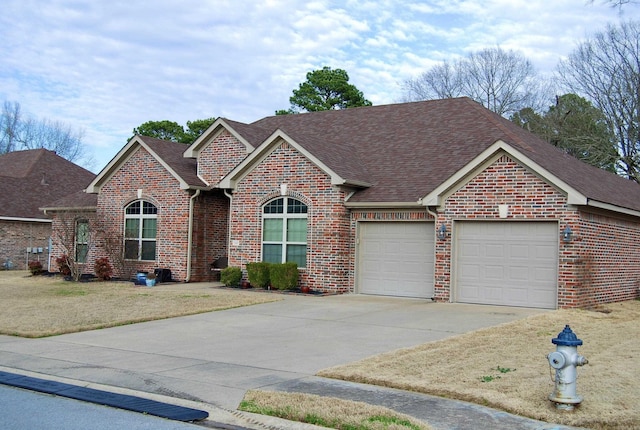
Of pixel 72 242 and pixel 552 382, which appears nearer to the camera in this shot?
pixel 552 382

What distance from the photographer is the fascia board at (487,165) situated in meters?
16.2

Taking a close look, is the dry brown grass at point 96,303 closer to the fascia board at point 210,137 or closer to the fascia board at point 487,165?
the fascia board at point 210,137

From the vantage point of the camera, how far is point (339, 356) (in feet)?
35.7

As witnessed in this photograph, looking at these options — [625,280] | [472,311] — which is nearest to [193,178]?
[472,311]

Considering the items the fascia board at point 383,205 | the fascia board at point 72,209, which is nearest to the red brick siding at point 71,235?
the fascia board at point 72,209

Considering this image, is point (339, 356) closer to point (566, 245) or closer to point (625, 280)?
point (566, 245)

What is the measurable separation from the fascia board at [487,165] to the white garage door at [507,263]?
2.92 feet

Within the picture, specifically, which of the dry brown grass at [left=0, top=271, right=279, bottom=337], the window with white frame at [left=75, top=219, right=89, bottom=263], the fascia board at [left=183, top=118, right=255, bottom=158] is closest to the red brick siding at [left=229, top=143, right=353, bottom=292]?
the dry brown grass at [left=0, top=271, right=279, bottom=337]

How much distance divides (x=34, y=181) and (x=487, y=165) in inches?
1058

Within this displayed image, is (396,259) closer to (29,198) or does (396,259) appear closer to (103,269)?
(103,269)

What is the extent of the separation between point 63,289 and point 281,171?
7.48 metres

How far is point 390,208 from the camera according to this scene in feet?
64.7

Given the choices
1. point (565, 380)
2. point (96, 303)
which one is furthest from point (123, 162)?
point (565, 380)

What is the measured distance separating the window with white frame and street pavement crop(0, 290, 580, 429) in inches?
474
